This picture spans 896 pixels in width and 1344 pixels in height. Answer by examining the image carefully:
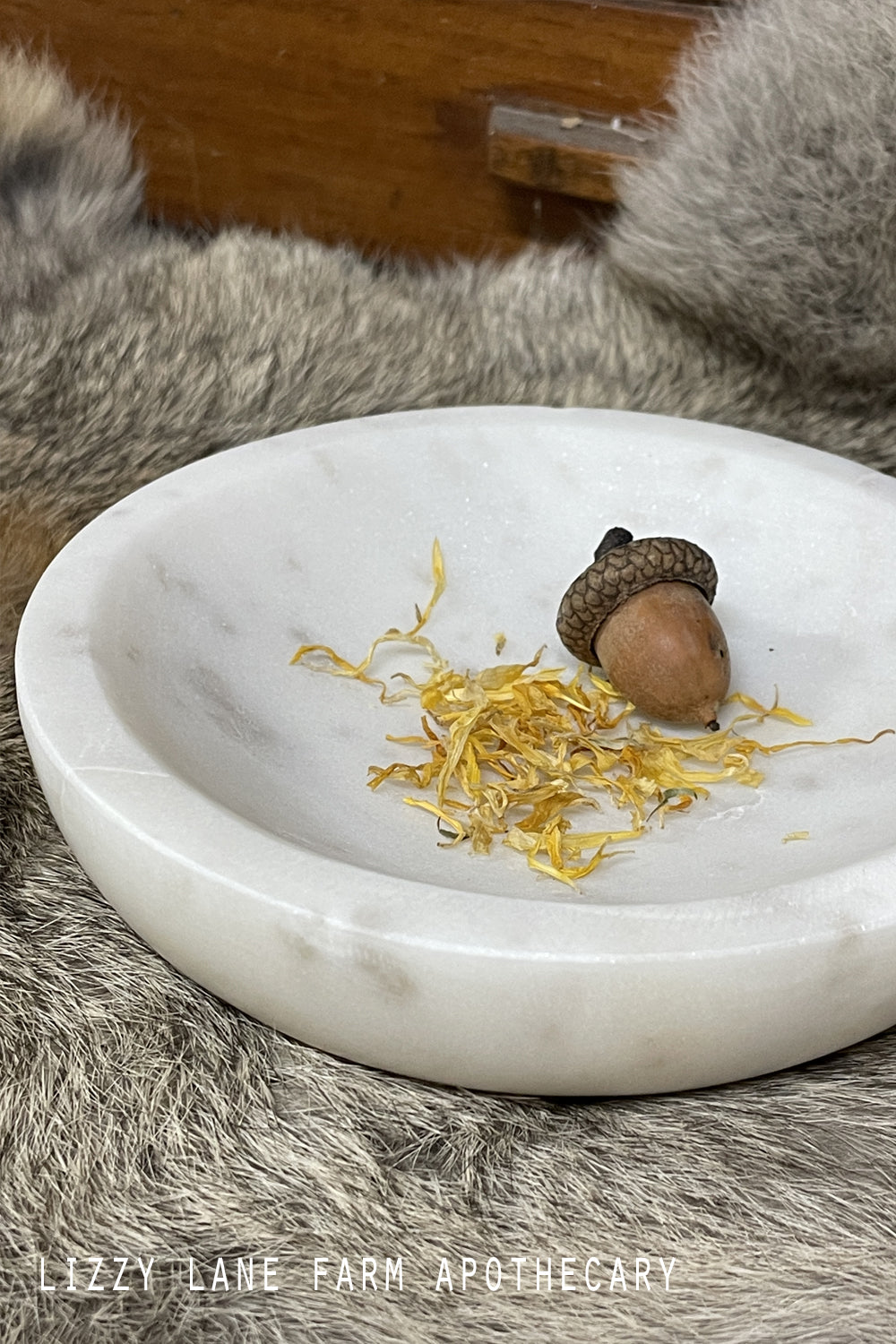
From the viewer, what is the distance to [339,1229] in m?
0.56

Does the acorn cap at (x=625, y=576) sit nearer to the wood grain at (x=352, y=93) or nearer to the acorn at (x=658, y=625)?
the acorn at (x=658, y=625)

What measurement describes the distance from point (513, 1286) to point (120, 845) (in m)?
0.24

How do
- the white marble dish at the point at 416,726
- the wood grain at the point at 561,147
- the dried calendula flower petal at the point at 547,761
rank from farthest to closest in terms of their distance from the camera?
the wood grain at the point at 561,147, the dried calendula flower petal at the point at 547,761, the white marble dish at the point at 416,726

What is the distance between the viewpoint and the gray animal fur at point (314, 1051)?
0.54 m

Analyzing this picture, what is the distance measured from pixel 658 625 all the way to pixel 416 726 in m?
0.15

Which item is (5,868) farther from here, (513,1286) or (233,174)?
(233,174)

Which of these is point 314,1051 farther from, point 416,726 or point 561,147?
point 561,147

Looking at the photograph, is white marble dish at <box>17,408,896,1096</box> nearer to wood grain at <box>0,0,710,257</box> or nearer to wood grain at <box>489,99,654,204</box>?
wood grain at <box>489,99,654,204</box>

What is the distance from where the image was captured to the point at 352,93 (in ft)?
4.60

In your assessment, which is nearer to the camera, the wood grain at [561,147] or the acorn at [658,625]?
the acorn at [658,625]

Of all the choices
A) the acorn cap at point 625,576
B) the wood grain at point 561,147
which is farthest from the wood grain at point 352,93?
the acorn cap at point 625,576

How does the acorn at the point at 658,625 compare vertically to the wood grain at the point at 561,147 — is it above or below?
below

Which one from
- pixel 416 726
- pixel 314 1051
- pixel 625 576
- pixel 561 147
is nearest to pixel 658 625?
pixel 625 576

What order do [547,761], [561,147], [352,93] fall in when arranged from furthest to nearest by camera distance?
[352,93]
[561,147]
[547,761]
